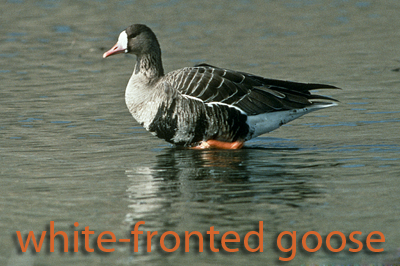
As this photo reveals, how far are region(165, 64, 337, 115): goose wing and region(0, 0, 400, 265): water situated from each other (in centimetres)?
76

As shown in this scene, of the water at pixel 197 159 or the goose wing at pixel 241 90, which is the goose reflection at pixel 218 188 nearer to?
the water at pixel 197 159

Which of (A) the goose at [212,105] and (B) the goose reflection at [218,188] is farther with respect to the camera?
(A) the goose at [212,105]

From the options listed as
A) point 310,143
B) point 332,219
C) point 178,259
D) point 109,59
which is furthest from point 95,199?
point 109,59

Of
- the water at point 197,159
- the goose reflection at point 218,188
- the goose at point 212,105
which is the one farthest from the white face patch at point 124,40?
the goose reflection at point 218,188

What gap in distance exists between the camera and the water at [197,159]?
6.90 meters

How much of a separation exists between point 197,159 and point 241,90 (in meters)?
1.39

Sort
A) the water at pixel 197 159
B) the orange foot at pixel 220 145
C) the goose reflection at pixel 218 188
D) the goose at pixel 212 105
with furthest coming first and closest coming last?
the orange foot at pixel 220 145 < the goose at pixel 212 105 < the goose reflection at pixel 218 188 < the water at pixel 197 159

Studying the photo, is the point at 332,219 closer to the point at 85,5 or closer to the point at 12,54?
the point at 12,54

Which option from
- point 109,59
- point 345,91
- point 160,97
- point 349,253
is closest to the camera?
point 349,253

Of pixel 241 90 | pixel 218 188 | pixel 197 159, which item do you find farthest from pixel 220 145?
pixel 218 188

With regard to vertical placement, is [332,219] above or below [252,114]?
below

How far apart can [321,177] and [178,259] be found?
3.24 metres

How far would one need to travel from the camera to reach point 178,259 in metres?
6.27

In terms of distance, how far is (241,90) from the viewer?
1075 centimetres
